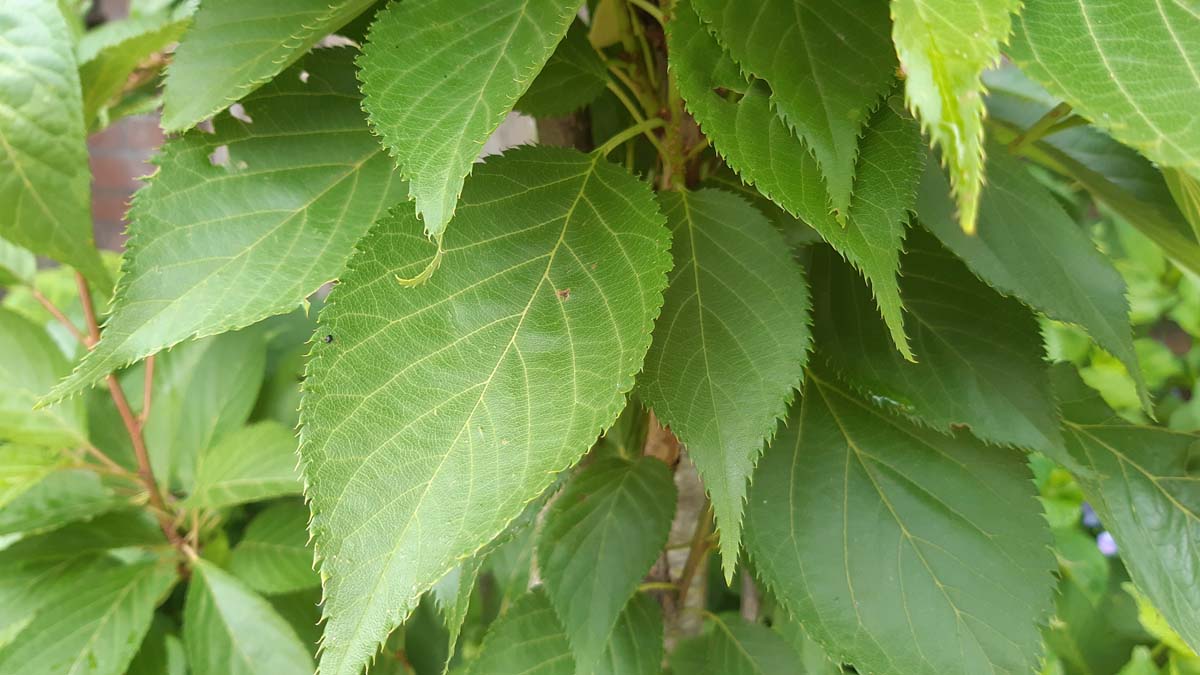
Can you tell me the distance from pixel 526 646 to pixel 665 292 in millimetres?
209

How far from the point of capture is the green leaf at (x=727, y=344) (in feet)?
0.99

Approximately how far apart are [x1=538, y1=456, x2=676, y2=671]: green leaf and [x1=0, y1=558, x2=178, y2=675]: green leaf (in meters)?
0.34

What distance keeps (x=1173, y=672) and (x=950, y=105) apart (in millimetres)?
735

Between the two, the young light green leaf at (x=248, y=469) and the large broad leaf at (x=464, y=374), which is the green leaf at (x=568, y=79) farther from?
the young light green leaf at (x=248, y=469)

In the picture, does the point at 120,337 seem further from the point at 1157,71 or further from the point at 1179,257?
the point at 1179,257

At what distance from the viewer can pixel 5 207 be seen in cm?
39

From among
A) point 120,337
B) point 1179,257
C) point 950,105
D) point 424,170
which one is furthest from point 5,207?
point 1179,257

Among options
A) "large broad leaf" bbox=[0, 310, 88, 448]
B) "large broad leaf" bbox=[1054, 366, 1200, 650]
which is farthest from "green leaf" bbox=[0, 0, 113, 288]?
"large broad leaf" bbox=[1054, 366, 1200, 650]

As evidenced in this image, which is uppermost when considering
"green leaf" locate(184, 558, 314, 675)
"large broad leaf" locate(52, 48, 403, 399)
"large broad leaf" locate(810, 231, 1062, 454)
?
"large broad leaf" locate(52, 48, 403, 399)

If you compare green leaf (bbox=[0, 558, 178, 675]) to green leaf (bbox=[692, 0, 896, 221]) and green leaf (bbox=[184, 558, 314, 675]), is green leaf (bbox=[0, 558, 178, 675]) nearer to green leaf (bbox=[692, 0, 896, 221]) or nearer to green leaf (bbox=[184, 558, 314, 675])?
green leaf (bbox=[184, 558, 314, 675])

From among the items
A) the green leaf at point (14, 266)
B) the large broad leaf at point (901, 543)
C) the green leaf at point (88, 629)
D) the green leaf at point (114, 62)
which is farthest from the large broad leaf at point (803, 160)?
the green leaf at point (14, 266)

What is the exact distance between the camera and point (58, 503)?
574 mm

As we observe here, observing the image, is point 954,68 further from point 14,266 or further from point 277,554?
point 14,266

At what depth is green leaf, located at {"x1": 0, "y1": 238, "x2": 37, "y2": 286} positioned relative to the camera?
74 cm
